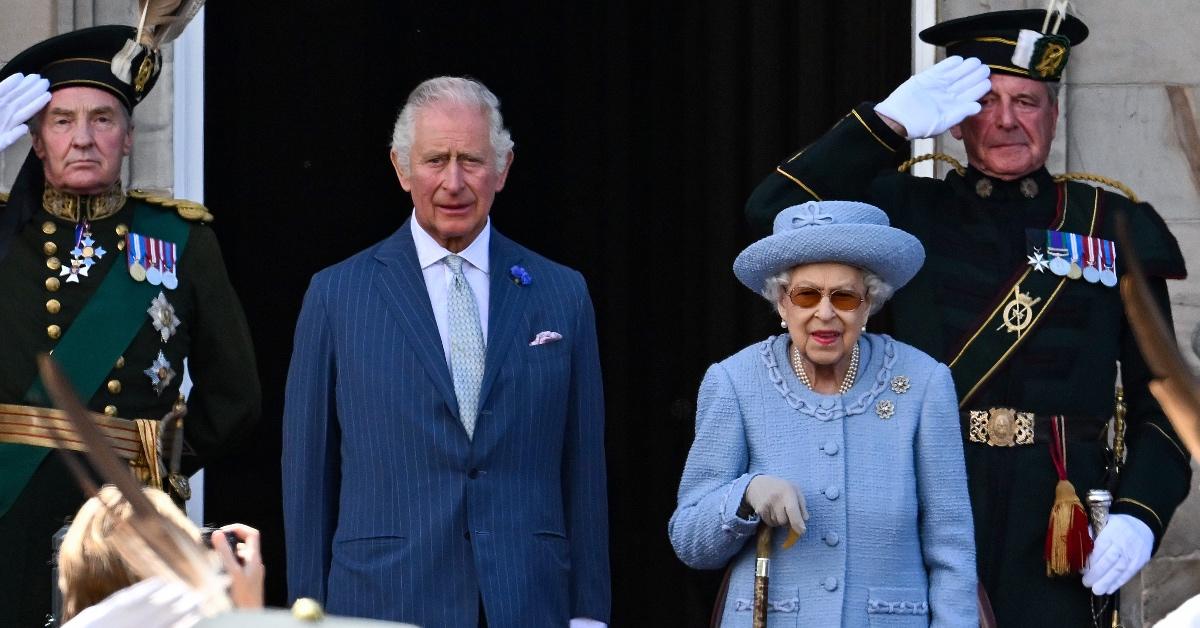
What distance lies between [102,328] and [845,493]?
1977mm

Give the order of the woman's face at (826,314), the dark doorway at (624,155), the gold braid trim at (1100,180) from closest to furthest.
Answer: the woman's face at (826,314), the gold braid trim at (1100,180), the dark doorway at (624,155)

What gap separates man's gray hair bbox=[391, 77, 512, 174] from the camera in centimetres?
561

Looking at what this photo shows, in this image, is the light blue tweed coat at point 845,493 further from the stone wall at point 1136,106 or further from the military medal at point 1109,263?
the stone wall at point 1136,106

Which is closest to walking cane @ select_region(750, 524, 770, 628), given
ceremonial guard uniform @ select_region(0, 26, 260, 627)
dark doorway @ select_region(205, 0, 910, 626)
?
ceremonial guard uniform @ select_region(0, 26, 260, 627)

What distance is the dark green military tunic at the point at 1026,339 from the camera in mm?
5836

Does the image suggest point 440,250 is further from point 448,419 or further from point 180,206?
point 180,206

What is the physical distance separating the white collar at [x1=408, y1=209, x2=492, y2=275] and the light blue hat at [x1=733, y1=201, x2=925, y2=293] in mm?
586

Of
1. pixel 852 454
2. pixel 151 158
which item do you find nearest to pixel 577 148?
pixel 151 158

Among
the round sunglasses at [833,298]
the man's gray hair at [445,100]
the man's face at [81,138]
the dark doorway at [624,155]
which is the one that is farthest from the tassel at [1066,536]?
the man's face at [81,138]

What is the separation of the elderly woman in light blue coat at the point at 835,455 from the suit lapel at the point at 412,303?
57 cm

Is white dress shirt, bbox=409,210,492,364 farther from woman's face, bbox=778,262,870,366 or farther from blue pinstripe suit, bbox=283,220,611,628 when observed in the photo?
woman's face, bbox=778,262,870,366

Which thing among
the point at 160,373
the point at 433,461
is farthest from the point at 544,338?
the point at 160,373

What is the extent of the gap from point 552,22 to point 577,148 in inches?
15.4

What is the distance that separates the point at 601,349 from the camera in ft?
25.1
